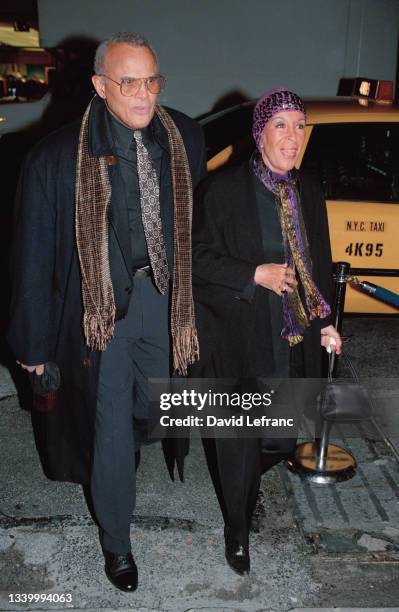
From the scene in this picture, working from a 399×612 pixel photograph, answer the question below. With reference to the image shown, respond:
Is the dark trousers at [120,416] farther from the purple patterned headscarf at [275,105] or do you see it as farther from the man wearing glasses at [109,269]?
the purple patterned headscarf at [275,105]

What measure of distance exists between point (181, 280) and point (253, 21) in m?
7.53

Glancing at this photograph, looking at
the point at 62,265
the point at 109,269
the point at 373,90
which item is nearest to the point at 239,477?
the point at 109,269

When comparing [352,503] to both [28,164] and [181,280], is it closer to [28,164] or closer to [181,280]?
[181,280]

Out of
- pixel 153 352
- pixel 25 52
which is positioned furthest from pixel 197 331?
pixel 25 52

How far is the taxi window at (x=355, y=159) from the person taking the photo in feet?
16.4

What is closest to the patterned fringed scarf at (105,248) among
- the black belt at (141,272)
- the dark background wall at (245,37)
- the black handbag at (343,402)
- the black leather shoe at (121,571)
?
the black belt at (141,272)

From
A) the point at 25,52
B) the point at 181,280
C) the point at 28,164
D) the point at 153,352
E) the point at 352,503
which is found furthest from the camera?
the point at 25,52

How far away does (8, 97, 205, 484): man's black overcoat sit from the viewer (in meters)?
2.56

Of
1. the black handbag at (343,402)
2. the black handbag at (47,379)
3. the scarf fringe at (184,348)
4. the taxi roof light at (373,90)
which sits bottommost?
the black handbag at (343,402)

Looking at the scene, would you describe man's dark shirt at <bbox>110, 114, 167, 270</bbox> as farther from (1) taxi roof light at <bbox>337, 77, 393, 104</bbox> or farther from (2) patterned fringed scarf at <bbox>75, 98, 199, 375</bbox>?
(1) taxi roof light at <bbox>337, 77, 393, 104</bbox>

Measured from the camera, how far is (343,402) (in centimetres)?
344

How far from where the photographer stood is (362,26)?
930 cm

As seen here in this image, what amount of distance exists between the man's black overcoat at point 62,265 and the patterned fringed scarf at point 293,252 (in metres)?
0.35

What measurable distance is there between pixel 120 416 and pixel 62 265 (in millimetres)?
637
